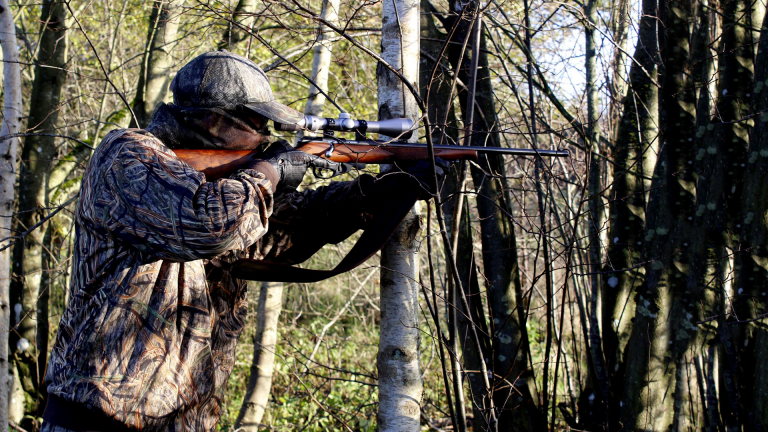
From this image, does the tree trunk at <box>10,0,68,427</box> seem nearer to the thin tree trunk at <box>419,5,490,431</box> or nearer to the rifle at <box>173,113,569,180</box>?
the thin tree trunk at <box>419,5,490,431</box>

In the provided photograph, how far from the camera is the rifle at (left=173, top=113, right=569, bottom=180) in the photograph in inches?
92.8

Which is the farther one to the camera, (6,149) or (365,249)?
(6,149)

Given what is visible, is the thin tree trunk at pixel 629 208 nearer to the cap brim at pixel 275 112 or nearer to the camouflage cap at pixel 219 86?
the cap brim at pixel 275 112

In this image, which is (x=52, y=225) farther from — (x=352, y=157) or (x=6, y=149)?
(x=352, y=157)

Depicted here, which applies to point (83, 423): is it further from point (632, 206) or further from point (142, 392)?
point (632, 206)

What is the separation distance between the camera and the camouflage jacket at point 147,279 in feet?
6.56

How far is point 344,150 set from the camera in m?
2.67

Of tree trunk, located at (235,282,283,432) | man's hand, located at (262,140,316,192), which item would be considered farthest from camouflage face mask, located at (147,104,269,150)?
tree trunk, located at (235,282,283,432)

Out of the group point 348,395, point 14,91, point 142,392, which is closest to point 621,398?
point 142,392

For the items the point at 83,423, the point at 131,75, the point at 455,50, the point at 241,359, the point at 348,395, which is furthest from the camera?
the point at 131,75

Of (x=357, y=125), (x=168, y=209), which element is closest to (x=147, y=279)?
(x=168, y=209)

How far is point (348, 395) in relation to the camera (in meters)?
7.01

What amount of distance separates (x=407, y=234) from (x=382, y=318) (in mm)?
404

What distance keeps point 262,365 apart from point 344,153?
3544 mm
